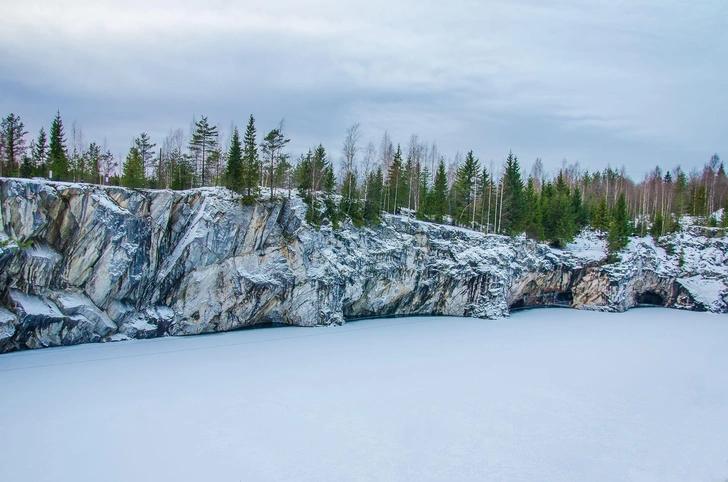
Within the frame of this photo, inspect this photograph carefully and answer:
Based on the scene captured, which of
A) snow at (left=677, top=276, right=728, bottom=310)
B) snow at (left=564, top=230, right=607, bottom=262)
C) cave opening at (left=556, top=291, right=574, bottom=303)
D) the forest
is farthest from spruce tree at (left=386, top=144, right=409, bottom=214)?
snow at (left=677, top=276, right=728, bottom=310)

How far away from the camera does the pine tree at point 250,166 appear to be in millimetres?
23656

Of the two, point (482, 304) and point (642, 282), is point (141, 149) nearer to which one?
point (482, 304)

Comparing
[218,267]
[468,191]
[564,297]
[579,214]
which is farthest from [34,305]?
[579,214]

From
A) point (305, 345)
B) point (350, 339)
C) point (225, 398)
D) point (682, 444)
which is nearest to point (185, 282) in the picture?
point (305, 345)

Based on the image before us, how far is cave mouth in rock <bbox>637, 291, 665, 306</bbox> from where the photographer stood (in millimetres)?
39969

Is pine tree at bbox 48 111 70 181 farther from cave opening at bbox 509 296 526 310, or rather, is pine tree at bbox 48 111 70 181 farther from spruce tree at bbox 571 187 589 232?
spruce tree at bbox 571 187 589 232

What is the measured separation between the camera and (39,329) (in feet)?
53.3

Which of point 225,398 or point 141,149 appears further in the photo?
point 141,149

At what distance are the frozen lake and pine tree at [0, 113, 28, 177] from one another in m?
22.1

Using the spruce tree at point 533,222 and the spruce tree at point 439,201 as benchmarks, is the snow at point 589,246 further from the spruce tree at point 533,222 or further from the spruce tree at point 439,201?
the spruce tree at point 439,201

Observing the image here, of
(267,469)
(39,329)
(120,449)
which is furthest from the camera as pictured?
(39,329)

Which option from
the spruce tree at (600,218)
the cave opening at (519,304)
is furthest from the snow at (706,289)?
the cave opening at (519,304)

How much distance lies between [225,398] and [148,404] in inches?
80.8

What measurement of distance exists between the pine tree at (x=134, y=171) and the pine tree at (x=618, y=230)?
1639 inches
